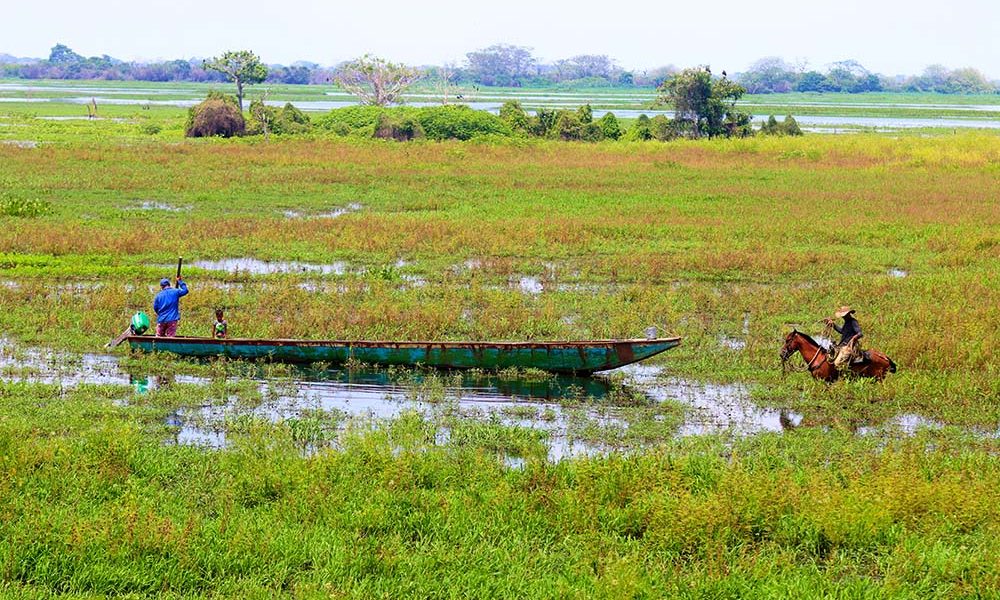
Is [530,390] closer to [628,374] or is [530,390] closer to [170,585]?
[628,374]

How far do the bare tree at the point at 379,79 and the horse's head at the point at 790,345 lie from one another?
63.2m

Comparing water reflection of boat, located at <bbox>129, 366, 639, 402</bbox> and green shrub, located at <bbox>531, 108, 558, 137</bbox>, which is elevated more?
green shrub, located at <bbox>531, 108, 558, 137</bbox>

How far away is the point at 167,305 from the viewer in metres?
15.1

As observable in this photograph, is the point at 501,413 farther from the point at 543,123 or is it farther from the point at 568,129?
the point at 543,123

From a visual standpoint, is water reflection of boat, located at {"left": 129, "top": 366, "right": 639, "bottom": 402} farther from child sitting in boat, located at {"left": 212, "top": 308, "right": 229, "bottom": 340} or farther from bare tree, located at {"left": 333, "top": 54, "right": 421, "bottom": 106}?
bare tree, located at {"left": 333, "top": 54, "right": 421, "bottom": 106}

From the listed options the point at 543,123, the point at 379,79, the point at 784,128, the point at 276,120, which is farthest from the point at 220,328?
the point at 379,79

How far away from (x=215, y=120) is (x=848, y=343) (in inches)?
1631

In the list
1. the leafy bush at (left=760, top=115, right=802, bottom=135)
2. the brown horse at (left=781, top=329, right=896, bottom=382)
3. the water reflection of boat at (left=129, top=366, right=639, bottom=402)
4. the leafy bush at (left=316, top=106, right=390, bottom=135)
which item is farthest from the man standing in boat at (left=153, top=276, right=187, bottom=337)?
the leafy bush at (left=760, top=115, right=802, bottom=135)

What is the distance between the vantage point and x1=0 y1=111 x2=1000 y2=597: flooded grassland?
8375 mm

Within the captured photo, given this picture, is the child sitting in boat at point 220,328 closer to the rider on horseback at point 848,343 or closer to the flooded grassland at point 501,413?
the flooded grassland at point 501,413

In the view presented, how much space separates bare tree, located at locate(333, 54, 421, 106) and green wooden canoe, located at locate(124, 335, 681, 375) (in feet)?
202

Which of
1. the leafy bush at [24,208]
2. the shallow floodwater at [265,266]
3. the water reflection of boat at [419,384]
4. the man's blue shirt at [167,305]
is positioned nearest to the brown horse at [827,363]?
the water reflection of boat at [419,384]

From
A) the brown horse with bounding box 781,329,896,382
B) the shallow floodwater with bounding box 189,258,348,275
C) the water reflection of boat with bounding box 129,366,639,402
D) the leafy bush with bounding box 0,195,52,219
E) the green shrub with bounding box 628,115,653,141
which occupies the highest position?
the green shrub with bounding box 628,115,653,141

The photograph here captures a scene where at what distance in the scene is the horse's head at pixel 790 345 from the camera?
544 inches
